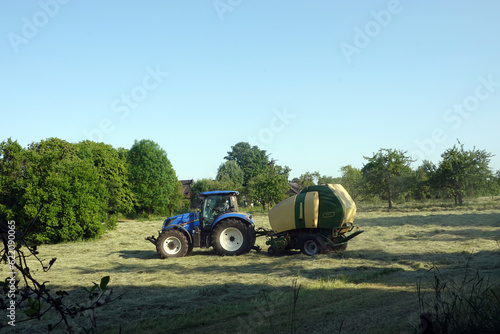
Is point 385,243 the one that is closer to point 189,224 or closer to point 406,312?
point 189,224

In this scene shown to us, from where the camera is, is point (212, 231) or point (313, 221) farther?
point (212, 231)

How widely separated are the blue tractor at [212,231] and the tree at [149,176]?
31765mm

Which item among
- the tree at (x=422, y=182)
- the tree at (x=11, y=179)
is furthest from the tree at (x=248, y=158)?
the tree at (x=11, y=179)

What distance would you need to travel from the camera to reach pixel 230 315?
6617mm

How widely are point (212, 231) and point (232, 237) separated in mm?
712

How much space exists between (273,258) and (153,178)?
1352 inches

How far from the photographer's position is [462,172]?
114 ft

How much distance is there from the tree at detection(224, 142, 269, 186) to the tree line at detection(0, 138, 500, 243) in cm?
2162

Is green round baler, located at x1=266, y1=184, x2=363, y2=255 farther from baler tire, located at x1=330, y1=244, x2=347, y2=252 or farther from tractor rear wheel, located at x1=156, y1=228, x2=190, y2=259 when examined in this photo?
tractor rear wheel, located at x1=156, y1=228, x2=190, y2=259

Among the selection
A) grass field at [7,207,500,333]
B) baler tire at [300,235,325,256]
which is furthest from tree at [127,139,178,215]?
baler tire at [300,235,325,256]

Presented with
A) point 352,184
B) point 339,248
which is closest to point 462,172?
point 352,184

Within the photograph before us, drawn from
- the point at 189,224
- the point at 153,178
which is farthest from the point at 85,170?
the point at 153,178

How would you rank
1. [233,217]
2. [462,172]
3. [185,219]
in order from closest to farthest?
[233,217]
[185,219]
[462,172]

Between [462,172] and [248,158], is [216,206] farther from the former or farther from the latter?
[248,158]
